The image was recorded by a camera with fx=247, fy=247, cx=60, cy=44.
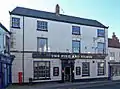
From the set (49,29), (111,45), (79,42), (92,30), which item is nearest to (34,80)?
(49,29)

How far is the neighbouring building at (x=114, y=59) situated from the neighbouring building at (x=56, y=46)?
1776mm

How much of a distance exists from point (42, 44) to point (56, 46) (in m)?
2.34

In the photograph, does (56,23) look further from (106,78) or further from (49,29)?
(106,78)

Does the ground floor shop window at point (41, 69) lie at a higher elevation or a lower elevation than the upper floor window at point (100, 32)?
lower

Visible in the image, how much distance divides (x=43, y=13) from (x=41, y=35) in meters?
4.24

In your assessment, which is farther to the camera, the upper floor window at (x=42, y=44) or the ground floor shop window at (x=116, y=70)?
the ground floor shop window at (x=116, y=70)

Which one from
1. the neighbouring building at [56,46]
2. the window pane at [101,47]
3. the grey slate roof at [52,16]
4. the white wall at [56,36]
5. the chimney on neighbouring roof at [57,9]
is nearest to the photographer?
the neighbouring building at [56,46]

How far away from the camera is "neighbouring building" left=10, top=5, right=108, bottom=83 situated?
31547mm

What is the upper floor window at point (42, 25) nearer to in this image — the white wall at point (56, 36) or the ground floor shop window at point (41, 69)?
the white wall at point (56, 36)

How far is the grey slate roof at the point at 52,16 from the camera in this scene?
32.7m

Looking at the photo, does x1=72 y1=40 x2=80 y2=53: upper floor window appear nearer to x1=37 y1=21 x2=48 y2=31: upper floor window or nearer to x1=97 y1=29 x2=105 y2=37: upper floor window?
x1=97 y1=29 x2=105 y2=37: upper floor window

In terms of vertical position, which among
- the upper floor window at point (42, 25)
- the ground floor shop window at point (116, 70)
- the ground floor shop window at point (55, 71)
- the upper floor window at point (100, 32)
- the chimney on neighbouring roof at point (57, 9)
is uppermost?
the chimney on neighbouring roof at point (57, 9)

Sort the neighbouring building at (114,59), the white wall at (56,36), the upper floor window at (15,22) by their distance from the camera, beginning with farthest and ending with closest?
the neighbouring building at (114,59) < the white wall at (56,36) < the upper floor window at (15,22)

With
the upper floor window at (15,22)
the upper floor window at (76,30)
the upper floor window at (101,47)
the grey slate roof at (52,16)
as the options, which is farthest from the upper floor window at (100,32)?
the upper floor window at (15,22)
